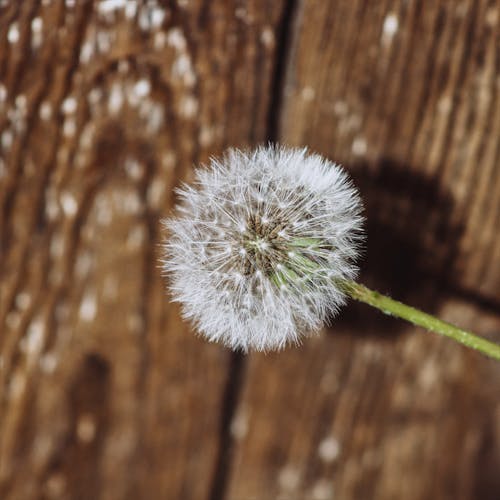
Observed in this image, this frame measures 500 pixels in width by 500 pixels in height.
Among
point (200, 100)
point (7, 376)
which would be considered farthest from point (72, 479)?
point (200, 100)

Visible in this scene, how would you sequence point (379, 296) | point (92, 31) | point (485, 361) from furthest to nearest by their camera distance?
point (485, 361) < point (92, 31) < point (379, 296)

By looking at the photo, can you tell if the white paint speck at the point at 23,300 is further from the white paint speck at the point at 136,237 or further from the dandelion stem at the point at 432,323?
the dandelion stem at the point at 432,323

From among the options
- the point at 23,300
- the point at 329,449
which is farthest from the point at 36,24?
the point at 329,449

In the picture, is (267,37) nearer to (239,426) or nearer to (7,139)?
(7,139)

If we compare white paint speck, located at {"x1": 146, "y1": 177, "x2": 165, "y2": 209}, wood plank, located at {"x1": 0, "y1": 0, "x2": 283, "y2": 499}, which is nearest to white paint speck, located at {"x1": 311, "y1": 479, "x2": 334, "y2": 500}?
wood plank, located at {"x1": 0, "y1": 0, "x2": 283, "y2": 499}

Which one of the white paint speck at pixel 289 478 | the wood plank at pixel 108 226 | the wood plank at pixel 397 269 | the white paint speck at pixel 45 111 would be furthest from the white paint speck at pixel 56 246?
the white paint speck at pixel 289 478

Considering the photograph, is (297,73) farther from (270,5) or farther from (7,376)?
(7,376)
